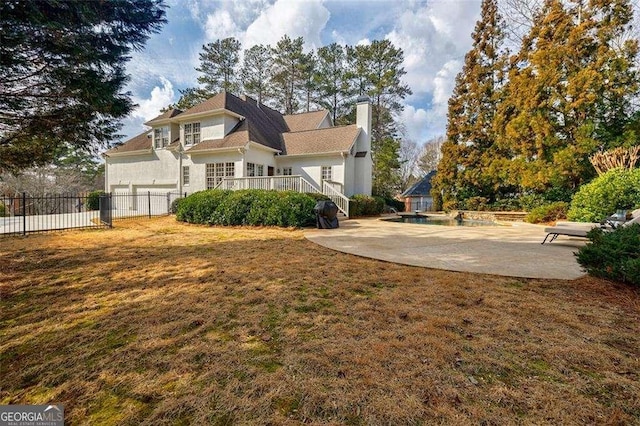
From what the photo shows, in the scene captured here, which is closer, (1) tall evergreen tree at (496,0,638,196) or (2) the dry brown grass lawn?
(2) the dry brown grass lawn

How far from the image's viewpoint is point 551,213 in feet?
46.1

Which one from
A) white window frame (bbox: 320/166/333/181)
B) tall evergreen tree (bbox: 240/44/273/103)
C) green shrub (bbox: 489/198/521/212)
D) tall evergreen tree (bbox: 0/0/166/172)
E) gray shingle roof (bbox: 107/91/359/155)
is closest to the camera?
tall evergreen tree (bbox: 0/0/166/172)

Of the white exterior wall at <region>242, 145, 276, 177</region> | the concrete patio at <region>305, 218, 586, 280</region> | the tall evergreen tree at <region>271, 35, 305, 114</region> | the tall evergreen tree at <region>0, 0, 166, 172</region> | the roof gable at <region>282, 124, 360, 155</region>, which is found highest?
the tall evergreen tree at <region>271, 35, 305, 114</region>

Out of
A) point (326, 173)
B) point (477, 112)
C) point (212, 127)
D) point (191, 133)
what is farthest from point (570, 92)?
point (191, 133)

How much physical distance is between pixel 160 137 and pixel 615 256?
22.2 metres

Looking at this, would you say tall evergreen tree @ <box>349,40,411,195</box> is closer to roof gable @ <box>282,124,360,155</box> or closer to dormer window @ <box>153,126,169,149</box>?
roof gable @ <box>282,124,360,155</box>

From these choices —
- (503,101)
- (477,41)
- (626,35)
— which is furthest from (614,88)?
(477,41)

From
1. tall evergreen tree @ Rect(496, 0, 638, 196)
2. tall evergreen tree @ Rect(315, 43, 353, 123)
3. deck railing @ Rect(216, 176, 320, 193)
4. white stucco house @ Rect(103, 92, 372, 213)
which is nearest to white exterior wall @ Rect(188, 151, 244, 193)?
white stucco house @ Rect(103, 92, 372, 213)

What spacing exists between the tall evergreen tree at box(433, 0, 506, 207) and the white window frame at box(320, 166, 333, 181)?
30.4ft

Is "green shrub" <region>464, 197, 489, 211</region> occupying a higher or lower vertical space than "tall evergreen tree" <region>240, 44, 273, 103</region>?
lower

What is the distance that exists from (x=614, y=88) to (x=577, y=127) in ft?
6.61

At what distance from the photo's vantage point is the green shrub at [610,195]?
411 inches

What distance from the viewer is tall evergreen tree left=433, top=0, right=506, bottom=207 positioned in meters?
18.8

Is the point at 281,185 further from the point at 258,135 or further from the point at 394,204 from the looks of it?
the point at 394,204
